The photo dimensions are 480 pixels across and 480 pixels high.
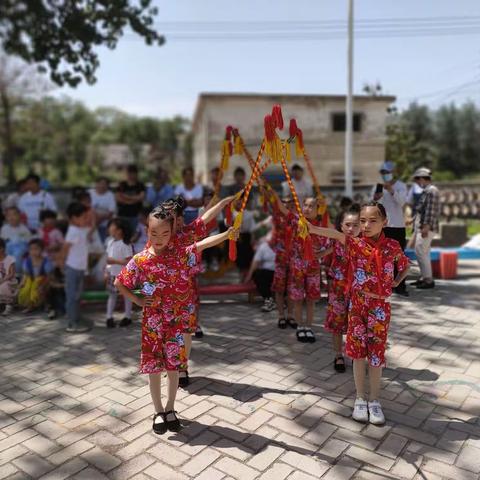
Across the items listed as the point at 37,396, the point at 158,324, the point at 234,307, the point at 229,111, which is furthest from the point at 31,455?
the point at 229,111

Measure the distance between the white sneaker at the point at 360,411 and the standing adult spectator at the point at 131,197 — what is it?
510 cm

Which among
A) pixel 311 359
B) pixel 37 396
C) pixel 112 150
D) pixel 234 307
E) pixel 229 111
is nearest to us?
pixel 37 396

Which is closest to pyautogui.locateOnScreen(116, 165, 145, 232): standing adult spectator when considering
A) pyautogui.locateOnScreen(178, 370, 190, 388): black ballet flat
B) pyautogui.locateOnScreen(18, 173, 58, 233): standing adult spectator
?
pyautogui.locateOnScreen(18, 173, 58, 233): standing adult spectator

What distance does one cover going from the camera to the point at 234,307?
→ 6645 mm

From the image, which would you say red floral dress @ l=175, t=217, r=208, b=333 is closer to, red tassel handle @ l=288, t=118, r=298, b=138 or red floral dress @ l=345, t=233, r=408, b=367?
red floral dress @ l=345, t=233, r=408, b=367

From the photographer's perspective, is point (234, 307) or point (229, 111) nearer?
point (234, 307)

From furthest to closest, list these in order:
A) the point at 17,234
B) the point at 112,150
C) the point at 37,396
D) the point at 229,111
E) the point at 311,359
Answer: the point at 112,150 < the point at 229,111 < the point at 17,234 < the point at 311,359 < the point at 37,396

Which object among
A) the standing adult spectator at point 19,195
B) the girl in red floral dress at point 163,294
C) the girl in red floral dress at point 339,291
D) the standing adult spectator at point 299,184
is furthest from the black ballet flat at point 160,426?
the standing adult spectator at point 19,195

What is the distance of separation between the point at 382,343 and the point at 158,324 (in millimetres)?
1633

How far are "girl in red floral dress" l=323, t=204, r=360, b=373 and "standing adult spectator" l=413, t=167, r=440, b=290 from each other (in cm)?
345

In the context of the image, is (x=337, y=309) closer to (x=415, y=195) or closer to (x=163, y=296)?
(x=163, y=296)

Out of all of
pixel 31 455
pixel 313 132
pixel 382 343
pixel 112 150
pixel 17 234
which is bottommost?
pixel 31 455

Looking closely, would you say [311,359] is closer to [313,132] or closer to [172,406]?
[172,406]

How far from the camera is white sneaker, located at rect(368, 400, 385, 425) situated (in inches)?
134
